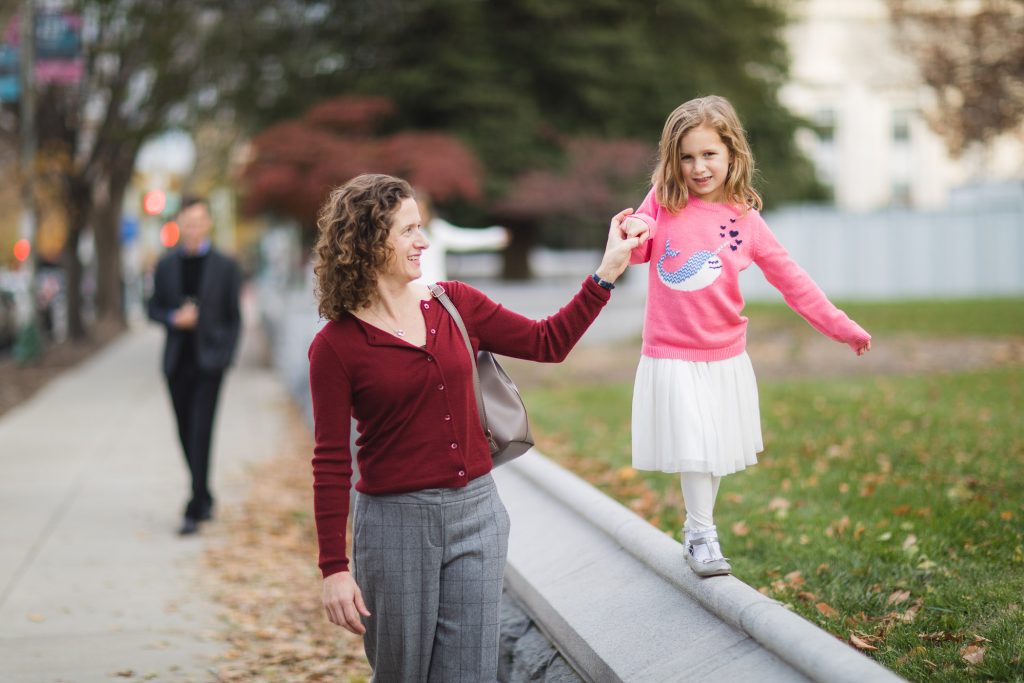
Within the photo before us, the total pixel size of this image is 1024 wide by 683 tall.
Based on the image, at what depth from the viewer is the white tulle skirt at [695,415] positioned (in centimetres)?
385

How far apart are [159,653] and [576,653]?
2.24m

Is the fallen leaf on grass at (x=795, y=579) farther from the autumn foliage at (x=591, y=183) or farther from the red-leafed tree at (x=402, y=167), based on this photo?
the autumn foliage at (x=591, y=183)

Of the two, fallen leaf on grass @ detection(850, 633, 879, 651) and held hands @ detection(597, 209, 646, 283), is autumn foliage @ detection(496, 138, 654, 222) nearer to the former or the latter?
fallen leaf on grass @ detection(850, 633, 879, 651)

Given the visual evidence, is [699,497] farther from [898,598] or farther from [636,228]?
[898,598]

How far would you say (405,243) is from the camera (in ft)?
10.9

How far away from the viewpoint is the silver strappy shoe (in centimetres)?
400

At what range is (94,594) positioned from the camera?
645cm

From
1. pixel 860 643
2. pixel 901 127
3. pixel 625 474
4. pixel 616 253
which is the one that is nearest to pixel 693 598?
pixel 860 643

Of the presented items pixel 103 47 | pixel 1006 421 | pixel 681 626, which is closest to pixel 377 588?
pixel 681 626

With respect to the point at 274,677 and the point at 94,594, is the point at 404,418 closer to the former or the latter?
the point at 274,677

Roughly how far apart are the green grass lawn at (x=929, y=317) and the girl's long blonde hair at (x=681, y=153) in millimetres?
13929

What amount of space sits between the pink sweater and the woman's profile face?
33.2 inches

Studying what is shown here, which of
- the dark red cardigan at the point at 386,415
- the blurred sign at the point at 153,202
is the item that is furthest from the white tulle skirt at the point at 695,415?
the blurred sign at the point at 153,202

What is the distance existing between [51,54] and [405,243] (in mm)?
20559
